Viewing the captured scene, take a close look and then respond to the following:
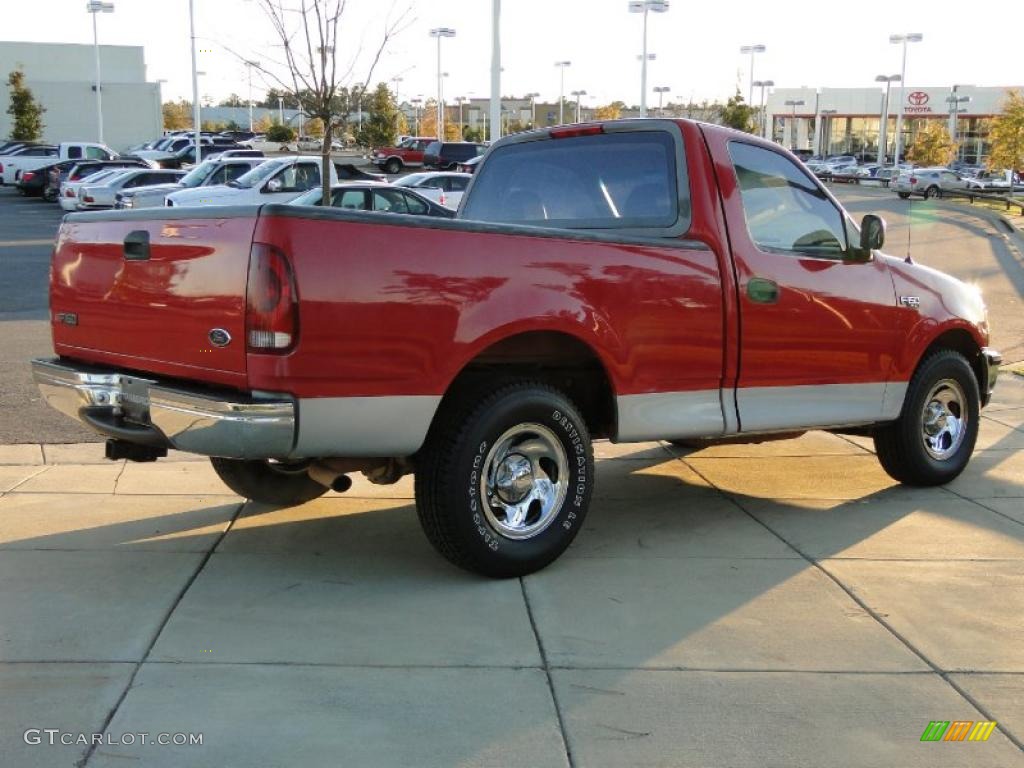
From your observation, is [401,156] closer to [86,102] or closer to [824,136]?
[86,102]

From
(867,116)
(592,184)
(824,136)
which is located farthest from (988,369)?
(824,136)

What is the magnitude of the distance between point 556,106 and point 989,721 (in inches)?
5774

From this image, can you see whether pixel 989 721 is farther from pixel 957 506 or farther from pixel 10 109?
pixel 10 109

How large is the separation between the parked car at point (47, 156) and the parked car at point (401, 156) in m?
15.6

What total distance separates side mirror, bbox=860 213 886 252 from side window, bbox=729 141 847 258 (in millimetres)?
→ 121

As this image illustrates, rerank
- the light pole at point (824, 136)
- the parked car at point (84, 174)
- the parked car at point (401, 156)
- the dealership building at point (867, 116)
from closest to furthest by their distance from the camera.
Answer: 1. the parked car at point (84, 174)
2. the parked car at point (401, 156)
3. the dealership building at point (867, 116)
4. the light pole at point (824, 136)

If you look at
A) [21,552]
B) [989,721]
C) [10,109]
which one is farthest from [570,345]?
[10,109]

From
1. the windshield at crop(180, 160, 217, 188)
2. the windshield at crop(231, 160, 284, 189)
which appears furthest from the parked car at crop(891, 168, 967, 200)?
the windshield at crop(231, 160, 284, 189)

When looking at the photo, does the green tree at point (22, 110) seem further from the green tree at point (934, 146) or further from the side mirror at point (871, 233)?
the side mirror at point (871, 233)

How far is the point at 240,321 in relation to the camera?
13.8 ft

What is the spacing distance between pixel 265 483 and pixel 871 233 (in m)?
3.60

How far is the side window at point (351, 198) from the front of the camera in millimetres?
19641

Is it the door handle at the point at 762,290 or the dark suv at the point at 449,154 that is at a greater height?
the dark suv at the point at 449,154

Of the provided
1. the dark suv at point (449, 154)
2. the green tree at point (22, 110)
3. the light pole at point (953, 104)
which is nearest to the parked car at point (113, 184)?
the dark suv at point (449, 154)
